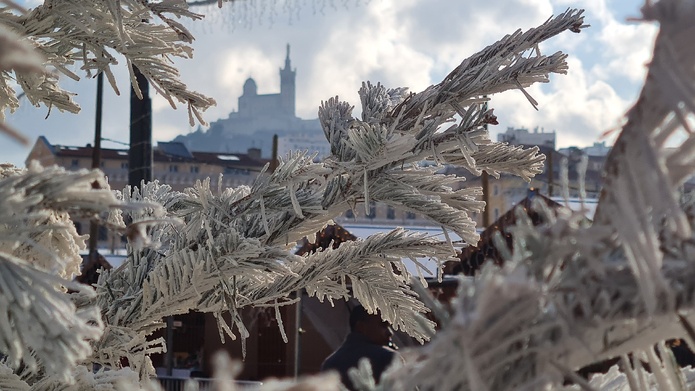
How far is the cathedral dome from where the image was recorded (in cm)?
13088

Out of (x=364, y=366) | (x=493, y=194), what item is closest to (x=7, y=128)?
(x=364, y=366)

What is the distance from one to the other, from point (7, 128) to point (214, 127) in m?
130

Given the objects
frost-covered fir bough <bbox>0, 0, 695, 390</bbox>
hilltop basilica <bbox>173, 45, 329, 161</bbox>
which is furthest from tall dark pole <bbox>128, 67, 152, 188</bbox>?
hilltop basilica <bbox>173, 45, 329, 161</bbox>

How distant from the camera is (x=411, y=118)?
1.44 metres

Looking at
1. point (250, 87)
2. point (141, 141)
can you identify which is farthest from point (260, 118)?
point (141, 141)

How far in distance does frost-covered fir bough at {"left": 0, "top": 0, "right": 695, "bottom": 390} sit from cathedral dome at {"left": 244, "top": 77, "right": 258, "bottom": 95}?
129982mm

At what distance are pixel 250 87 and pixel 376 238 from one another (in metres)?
135

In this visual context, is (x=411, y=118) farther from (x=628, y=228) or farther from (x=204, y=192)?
(x=628, y=228)

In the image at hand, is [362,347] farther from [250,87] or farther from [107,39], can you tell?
[250,87]

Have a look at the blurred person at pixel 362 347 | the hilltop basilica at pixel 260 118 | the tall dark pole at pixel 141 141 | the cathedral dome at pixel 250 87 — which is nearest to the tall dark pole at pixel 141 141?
the tall dark pole at pixel 141 141

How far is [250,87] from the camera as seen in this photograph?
5285 inches

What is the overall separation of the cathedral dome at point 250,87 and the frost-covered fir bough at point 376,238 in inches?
5117

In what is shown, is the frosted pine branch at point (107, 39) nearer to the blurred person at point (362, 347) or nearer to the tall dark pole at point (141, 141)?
the blurred person at point (362, 347)

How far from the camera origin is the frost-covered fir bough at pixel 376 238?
48 centimetres
